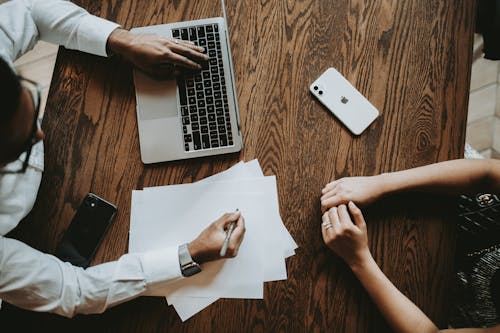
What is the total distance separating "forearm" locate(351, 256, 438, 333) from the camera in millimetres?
894

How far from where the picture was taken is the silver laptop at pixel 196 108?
987 mm

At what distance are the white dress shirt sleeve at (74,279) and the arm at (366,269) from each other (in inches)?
16.4

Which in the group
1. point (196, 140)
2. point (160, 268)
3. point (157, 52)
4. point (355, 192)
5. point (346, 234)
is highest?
point (157, 52)

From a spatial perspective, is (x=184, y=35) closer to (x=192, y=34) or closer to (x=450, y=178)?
(x=192, y=34)

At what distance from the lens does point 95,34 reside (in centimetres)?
99

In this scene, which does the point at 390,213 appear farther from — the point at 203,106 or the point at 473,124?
the point at 473,124

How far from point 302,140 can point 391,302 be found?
463mm

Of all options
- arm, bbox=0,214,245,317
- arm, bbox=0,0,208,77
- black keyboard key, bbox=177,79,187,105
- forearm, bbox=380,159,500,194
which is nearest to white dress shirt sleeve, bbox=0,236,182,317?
arm, bbox=0,214,245,317

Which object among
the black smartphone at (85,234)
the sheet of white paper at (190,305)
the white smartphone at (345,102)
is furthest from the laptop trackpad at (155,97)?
the sheet of white paper at (190,305)

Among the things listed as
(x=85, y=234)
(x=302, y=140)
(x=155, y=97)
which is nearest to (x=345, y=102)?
(x=302, y=140)

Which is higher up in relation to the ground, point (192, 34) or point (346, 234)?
point (192, 34)

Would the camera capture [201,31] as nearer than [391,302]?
No

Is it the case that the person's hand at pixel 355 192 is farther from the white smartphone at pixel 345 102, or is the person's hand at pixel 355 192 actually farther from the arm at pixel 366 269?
the white smartphone at pixel 345 102

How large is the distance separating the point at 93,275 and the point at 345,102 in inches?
31.4
